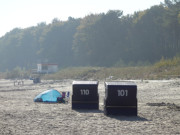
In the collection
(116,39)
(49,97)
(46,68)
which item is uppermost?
(116,39)

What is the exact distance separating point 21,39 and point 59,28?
930 inches

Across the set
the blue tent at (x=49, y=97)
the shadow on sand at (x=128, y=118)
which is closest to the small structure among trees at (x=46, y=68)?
the blue tent at (x=49, y=97)

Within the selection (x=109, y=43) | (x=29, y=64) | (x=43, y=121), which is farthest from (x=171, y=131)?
(x=29, y=64)

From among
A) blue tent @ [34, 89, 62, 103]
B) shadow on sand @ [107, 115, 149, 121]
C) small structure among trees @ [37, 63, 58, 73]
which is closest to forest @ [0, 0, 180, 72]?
small structure among trees @ [37, 63, 58, 73]

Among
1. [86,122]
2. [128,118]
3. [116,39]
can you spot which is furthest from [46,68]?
[86,122]

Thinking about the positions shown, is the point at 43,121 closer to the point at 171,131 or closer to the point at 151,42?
the point at 171,131

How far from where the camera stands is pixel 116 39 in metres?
80.1

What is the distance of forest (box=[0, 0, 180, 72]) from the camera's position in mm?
70062

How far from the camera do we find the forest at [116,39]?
7006 centimetres

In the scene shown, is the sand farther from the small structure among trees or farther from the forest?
the small structure among trees

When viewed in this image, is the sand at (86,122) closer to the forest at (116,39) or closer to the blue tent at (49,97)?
the blue tent at (49,97)

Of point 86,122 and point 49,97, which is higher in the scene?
point 49,97

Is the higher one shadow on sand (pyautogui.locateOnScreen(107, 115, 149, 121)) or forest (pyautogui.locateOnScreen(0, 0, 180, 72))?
forest (pyautogui.locateOnScreen(0, 0, 180, 72))

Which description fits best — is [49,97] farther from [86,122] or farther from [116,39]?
[116,39]
